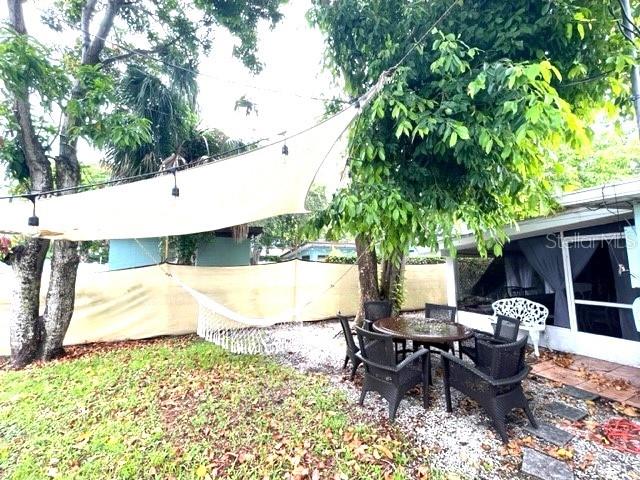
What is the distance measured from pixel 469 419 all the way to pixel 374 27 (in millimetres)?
4015

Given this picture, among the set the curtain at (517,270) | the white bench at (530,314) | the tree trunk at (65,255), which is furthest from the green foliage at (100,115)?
the curtain at (517,270)

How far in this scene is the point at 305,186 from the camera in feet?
10.9

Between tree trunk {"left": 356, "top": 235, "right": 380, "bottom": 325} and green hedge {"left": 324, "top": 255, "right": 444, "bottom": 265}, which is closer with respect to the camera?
tree trunk {"left": 356, "top": 235, "right": 380, "bottom": 325}

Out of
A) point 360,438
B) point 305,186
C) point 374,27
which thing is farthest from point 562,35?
point 360,438

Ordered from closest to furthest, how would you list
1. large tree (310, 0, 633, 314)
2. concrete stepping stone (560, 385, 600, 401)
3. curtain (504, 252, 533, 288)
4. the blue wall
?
1. large tree (310, 0, 633, 314)
2. concrete stepping stone (560, 385, 600, 401)
3. curtain (504, 252, 533, 288)
4. the blue wall

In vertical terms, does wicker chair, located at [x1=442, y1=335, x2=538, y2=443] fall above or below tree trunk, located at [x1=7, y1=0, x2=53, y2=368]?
below

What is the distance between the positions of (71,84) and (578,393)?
6.64m

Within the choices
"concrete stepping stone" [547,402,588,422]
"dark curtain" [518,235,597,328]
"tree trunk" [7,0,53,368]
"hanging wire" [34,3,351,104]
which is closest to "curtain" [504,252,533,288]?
"dark curtain" [518,235,597,328]

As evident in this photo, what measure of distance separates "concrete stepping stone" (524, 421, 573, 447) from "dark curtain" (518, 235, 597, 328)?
8.61 feet

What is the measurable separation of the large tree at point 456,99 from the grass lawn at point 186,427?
1.71 meters

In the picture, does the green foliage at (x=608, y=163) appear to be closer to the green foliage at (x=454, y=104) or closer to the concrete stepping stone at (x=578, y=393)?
the green foliage at (x=454, y=104)

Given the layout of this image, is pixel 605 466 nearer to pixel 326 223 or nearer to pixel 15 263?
pixel 326 223

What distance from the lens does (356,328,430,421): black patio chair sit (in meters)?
2.72

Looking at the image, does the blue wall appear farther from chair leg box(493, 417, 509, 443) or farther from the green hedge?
chair leg box(493, 417, 509, 443)
